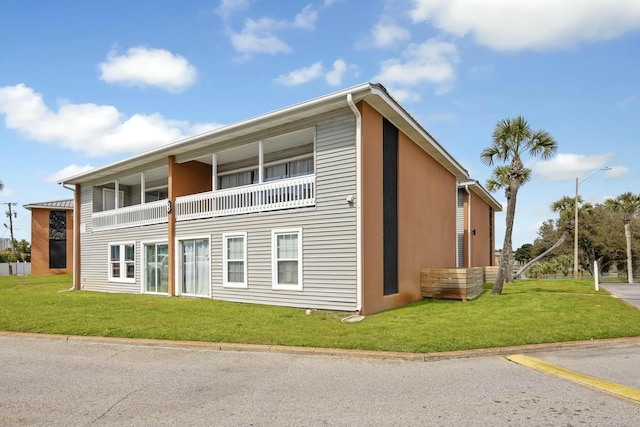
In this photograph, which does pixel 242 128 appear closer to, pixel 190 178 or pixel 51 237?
pixel 190 178

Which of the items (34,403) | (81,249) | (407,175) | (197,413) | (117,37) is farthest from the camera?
(81,249)

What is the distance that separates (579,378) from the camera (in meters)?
6.04

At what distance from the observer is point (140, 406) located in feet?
16.6

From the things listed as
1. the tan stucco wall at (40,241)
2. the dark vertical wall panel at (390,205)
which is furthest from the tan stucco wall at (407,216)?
the tan stucco wall at (40,241)

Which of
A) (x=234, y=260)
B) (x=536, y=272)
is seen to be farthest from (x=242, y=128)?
(x=536, y=272)

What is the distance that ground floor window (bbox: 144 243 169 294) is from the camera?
17.4 meters

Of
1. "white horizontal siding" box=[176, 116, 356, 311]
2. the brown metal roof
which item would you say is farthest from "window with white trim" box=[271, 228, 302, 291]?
the brown metal roof

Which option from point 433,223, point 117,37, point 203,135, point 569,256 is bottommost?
point 569,256

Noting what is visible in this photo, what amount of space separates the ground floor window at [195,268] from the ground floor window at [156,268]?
1.00m

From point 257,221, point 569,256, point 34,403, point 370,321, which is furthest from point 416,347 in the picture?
point 569,256

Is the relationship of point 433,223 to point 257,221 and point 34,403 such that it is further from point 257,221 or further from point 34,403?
point 34,403

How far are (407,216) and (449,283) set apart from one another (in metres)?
2.75

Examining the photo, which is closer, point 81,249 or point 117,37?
point 117,37

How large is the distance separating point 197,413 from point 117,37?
11.4 meters
